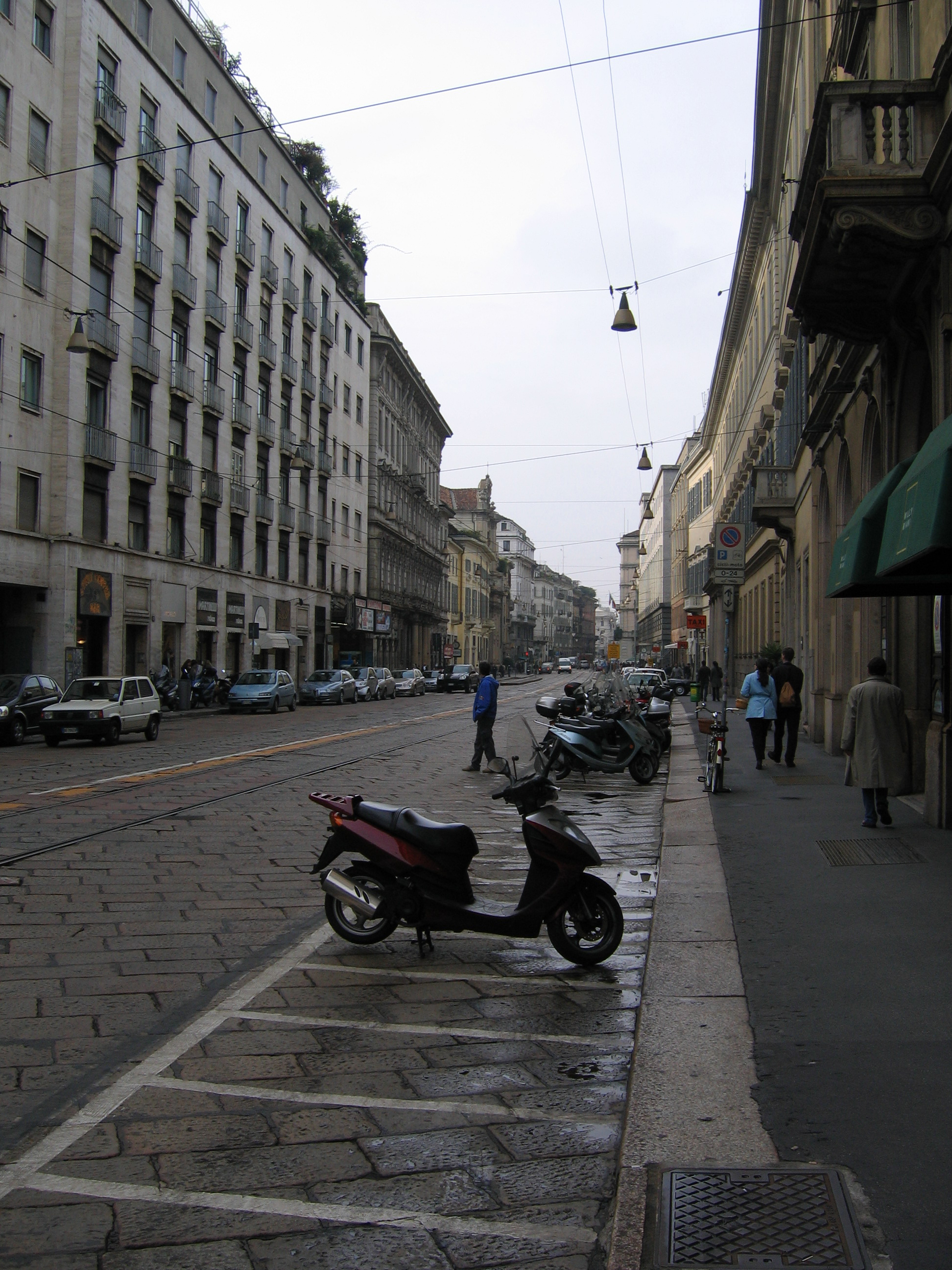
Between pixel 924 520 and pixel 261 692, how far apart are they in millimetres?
30069

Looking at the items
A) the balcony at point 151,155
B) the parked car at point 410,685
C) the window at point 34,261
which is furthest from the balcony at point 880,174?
the parked car at point 410,685

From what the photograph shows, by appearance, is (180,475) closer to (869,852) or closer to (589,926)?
(869,852)

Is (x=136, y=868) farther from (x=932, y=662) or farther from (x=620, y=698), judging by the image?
(x=620, y=698)

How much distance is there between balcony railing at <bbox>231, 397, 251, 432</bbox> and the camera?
143 ft

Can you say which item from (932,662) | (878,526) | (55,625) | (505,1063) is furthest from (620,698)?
(55,625)

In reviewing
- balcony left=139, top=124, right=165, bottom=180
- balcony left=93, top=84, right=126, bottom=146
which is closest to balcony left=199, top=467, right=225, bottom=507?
balcony left=139, top=124, right=165, bottom=180

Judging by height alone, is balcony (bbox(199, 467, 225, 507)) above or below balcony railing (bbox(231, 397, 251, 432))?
below

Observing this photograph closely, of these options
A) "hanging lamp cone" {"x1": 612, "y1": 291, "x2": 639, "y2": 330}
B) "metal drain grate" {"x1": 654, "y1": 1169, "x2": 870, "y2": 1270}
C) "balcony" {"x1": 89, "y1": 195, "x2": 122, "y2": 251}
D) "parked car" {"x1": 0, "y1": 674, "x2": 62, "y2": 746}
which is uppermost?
"balcony" {"x1": 89, "y1": 195, "x2": 122, "y2": 251}

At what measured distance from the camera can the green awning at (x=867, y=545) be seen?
9.91m

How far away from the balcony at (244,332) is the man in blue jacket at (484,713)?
103 feet

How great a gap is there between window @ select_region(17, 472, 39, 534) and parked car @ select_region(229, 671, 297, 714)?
822cm

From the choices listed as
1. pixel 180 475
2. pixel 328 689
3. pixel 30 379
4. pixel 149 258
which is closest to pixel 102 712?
pixel 30 379

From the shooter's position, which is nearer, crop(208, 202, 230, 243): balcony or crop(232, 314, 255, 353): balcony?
crop(208, 202, 230, 243): balcony

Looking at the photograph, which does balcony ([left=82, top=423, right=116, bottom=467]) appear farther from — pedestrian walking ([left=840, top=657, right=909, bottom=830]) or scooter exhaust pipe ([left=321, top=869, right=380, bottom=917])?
scooter exhaust pipe ([left=321, top=869, right=380, bottom=917])
